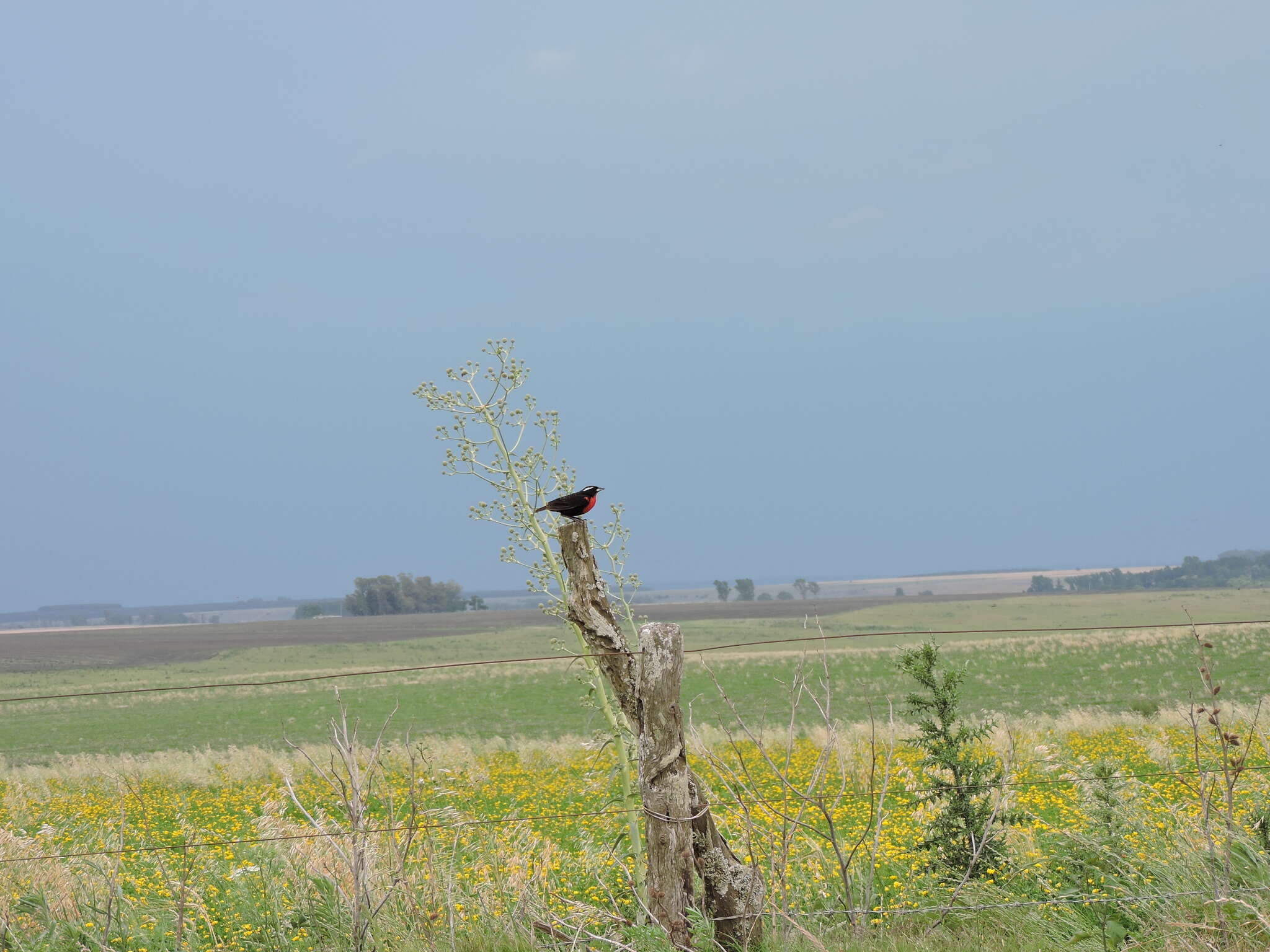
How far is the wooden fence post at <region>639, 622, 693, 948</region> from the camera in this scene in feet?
13.6

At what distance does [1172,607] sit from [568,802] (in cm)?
11701

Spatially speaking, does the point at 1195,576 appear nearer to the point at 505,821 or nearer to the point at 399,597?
the point at 399,597

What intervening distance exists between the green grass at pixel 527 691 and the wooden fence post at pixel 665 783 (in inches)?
39.5

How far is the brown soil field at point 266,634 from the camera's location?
9081 cm

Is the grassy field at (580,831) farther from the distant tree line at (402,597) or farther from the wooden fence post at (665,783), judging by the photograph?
the distant tree line at (402,597)

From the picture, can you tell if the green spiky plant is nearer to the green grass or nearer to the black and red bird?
the green grass

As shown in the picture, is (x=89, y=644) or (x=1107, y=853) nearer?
(x=1107, y=853)

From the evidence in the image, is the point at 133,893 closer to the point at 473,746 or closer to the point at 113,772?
the point at 113,772

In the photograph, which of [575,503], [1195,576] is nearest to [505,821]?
[575,503]

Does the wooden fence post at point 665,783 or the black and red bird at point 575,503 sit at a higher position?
the black and red bird at point 575,503

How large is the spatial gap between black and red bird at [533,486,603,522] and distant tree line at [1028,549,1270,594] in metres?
192

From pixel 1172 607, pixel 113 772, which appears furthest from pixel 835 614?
pixel 113 772

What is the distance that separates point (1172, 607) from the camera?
109438 millimetres

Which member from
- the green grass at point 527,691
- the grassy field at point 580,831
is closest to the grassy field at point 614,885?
the grassy field at point 580,831
